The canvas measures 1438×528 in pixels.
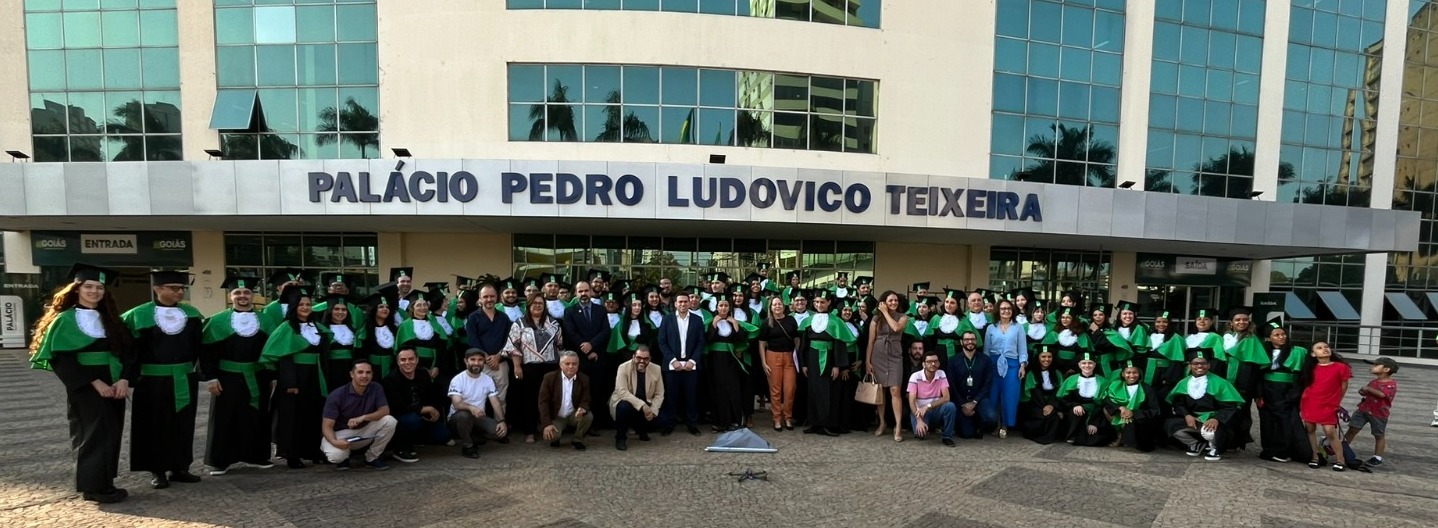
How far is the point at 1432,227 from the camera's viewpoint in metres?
22.9

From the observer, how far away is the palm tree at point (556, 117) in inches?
558

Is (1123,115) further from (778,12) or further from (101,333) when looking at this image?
(101,333)

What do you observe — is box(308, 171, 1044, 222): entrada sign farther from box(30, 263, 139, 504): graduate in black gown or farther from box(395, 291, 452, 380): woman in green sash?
box(30, 263, 139, 504): graduate in black gown

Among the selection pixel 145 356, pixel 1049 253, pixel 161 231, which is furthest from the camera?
pixel 1049 253

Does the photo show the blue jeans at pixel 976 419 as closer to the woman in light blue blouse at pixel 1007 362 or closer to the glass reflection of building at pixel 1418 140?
the woman in light blue blouse at pixel 1007 362

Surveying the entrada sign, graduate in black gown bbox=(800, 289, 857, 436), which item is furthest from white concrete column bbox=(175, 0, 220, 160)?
graduate in black gown bbox=(800, 289, 857, 436)

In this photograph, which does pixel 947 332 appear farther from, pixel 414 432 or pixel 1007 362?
pixel 414 432

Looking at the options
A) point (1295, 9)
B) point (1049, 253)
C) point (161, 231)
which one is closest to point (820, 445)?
point (1049, 253)

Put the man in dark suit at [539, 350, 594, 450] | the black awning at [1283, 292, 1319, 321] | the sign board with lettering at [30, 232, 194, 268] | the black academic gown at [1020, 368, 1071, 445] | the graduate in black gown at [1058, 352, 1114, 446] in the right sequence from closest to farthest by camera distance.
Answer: the man in dark suit at [539, 350, 594, 450] < the graduate in black gown at [1058, 352, 1114, 446] < the black academic gown at [1020, 368, 1071, 445] < the sign board with lettering at [30, 232, 194, 268] < the black awning at [1283, 292, 1319, 321]

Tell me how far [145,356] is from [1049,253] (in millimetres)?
20727

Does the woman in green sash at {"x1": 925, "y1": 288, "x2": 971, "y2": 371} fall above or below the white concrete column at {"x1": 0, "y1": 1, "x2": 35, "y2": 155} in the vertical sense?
below

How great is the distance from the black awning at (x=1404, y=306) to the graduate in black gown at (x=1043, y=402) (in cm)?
2597

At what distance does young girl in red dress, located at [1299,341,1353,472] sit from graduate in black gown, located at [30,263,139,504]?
10.8 metres

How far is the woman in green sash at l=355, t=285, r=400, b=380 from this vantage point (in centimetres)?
593
